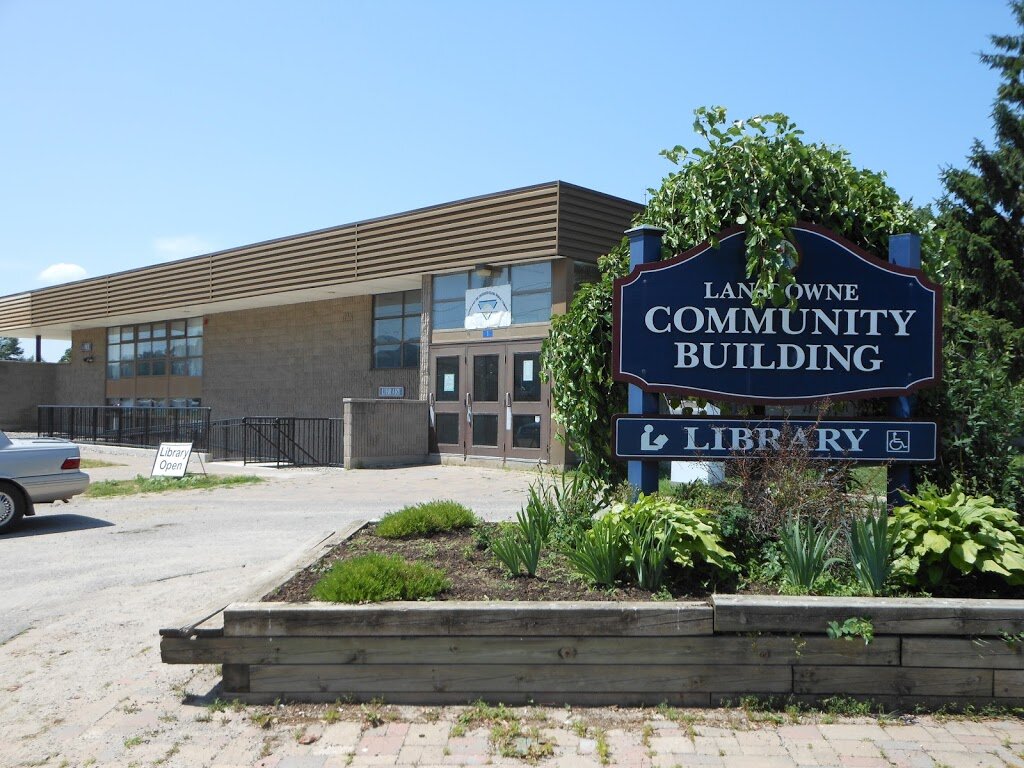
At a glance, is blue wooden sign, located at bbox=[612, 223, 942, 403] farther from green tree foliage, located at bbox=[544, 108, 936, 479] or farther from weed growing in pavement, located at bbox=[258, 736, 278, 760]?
weed growing in pavement, located at bbox=[258, 736, 278, 760]

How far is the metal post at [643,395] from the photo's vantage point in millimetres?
5895

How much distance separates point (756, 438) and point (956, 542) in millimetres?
1578

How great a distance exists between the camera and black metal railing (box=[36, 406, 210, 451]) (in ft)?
84.7

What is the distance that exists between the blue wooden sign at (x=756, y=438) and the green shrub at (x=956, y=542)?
0.92 metres

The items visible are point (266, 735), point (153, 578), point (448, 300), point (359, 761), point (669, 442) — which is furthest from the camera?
point (448, 300)

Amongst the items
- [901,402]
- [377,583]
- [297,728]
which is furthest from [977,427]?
[297,728]

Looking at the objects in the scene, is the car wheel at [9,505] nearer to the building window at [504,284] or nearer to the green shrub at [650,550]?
the green shrub at [650,550]

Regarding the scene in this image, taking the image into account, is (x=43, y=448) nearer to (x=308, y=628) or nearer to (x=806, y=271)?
(x=308, y=628)

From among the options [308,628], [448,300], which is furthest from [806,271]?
[448,300]

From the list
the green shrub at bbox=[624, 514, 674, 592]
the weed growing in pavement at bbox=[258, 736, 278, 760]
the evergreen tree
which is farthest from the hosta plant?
the evergreen tree

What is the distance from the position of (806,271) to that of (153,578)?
237 inches

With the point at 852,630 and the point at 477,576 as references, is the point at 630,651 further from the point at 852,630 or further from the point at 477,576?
the point at 477,576

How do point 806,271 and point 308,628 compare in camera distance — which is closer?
point 308,628

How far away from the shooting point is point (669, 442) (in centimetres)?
580
